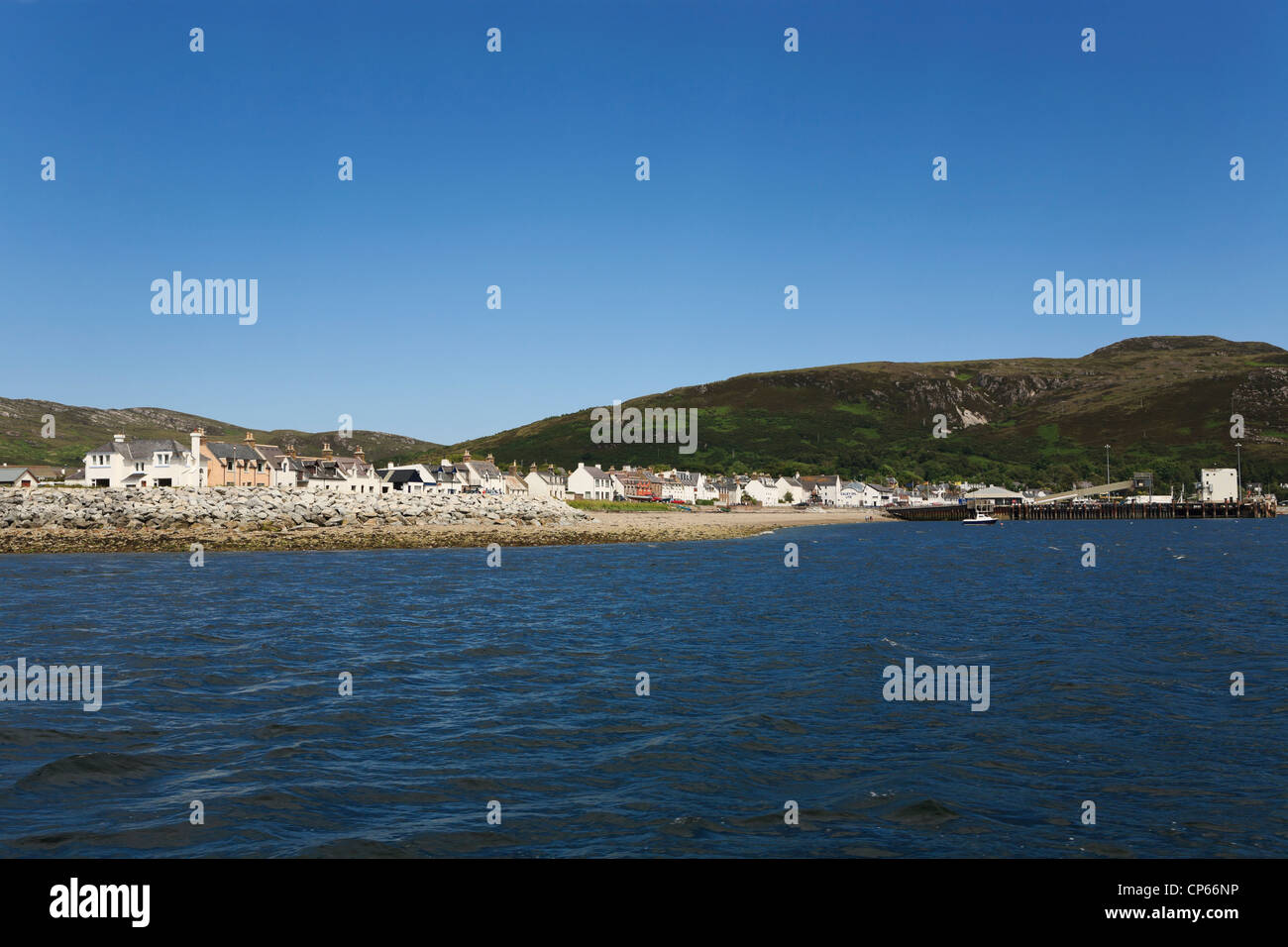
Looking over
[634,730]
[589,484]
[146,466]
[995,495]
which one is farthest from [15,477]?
[995,495]

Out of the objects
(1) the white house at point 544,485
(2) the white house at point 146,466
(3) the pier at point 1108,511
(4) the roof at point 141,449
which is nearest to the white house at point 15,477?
(2) the white house at point 146,466

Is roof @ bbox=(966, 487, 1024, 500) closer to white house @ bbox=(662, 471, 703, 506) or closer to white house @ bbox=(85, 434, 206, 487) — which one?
white house @ bbox=(662, 471, 703, 506)

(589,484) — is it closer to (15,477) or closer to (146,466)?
(146,466)

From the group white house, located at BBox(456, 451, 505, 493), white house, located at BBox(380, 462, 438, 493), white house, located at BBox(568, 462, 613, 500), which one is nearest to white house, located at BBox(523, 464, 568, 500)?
white house, located at BBox(568, 462, 613, 500)

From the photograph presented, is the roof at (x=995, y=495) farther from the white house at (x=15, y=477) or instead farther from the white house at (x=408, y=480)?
the white house at (x=15, y=477)
